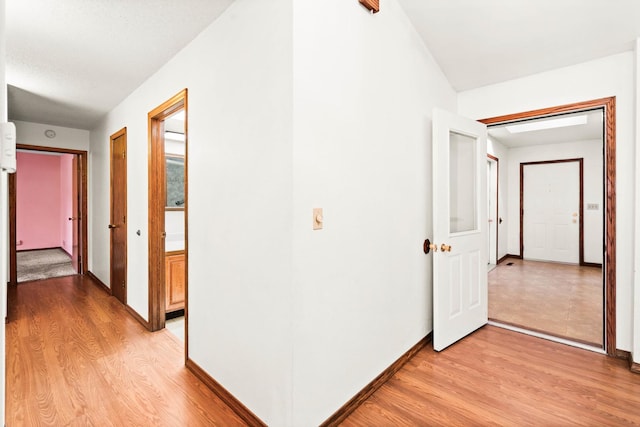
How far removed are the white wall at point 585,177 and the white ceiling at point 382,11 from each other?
432 cm

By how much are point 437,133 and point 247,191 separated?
1632 mm

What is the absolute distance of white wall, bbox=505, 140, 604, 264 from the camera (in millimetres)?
5713

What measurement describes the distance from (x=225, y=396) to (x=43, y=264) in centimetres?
615

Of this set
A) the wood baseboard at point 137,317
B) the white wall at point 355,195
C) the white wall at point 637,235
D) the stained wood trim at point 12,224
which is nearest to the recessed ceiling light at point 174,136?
the wood baseboard at point 137,317

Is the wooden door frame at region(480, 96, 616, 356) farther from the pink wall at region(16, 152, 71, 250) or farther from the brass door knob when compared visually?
the pink wall at region(16, 152, 71, 250)

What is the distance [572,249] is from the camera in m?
6.00

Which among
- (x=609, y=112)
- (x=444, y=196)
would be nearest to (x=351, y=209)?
(x=444, y=196)

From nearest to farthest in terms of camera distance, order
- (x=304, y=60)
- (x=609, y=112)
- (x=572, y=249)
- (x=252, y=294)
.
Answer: (x=304, y=60) → (x=252, y=294) → (x=609, y=112) → (x=572, y=249)

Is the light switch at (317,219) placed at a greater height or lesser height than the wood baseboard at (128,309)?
greater

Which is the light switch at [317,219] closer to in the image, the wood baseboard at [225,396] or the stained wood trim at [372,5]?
the wood baseboard at [225,396]

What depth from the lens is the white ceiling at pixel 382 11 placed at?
2.02 meters

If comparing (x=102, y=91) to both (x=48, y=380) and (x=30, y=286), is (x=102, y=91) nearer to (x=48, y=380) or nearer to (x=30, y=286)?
(x=48, y=380)

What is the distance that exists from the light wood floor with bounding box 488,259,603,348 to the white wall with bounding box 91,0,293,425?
2633 mm

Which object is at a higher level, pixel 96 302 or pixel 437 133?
pixel 437 133
